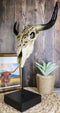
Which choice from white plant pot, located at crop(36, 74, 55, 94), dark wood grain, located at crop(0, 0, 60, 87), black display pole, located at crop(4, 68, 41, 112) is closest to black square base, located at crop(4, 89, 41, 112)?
black display pole, located at crop(4, 68, 41, 112)

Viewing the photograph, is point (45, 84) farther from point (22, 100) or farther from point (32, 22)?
point (32, 22)

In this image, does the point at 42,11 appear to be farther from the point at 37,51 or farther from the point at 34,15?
the point at 37,51

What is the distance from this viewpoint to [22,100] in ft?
2.71

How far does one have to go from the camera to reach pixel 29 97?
87cm

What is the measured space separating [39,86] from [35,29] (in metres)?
0.54

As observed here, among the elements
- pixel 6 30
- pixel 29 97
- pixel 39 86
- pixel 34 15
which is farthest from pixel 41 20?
pixel 29 97

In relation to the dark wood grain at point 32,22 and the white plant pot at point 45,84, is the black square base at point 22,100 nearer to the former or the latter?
the white plant pot at point 45,84

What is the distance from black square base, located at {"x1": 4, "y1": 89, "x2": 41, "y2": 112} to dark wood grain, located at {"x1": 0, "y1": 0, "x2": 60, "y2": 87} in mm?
386

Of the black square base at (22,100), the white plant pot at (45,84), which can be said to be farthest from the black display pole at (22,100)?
the white plant pot at (45,84)

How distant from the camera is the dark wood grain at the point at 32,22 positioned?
1.24 meters

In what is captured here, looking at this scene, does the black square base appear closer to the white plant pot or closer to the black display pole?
the black display pole

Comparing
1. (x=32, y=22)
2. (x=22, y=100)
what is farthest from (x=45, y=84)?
(x=32, y=22)

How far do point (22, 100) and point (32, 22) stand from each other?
0.80m

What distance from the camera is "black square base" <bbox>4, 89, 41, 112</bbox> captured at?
2.60 ft
